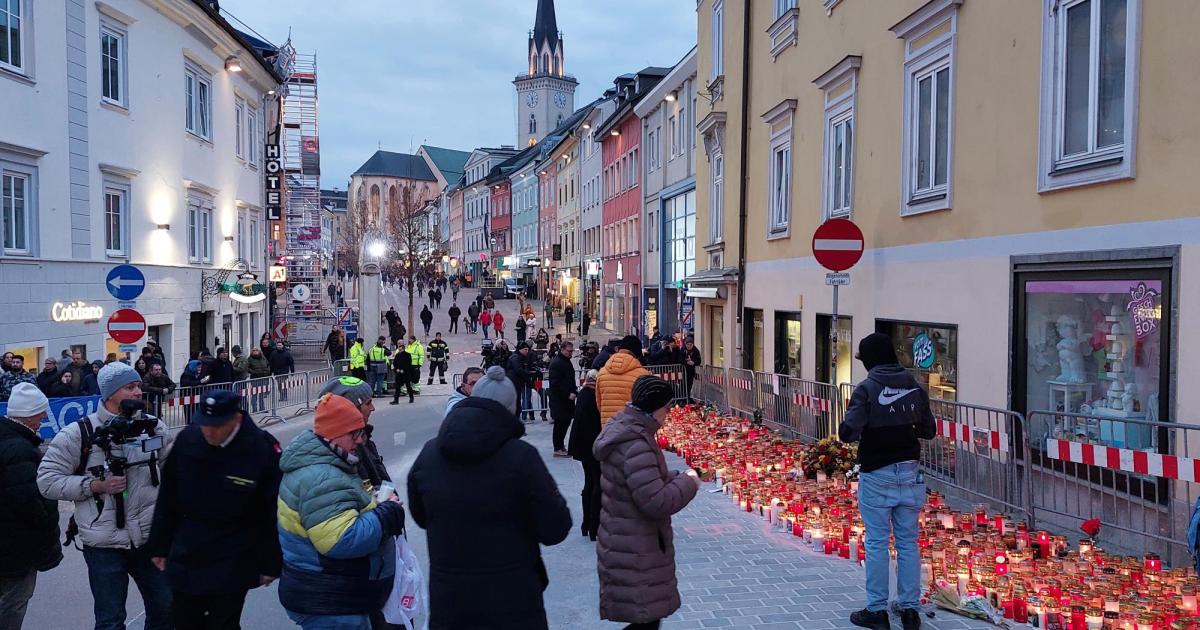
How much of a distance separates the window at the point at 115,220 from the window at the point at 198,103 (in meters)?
4.25

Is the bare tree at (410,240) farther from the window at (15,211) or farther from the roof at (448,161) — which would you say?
the roof at (448,161)

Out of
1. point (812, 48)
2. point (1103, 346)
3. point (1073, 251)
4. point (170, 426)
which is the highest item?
point (812, 48)

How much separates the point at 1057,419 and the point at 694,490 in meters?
4.52

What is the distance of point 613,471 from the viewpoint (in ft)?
14.7

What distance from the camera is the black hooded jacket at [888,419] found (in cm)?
575

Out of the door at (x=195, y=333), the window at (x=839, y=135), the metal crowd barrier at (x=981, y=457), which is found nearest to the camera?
the metal crowd barrier at (x=981, y=457)

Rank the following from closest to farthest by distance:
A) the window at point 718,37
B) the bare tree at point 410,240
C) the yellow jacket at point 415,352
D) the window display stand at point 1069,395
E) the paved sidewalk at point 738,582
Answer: the paved sidewalk at point 738,582 < the window display stand at point 1069,395 < the window at point 718,37 < the yellow jacket at point 415,352 < the bare tree at point 410,240

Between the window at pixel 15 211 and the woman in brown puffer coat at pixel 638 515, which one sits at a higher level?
the window at pixel 15 211

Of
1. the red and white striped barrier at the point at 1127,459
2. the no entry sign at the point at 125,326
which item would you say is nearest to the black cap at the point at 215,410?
the red and white striped barrier at the point at 1127,459

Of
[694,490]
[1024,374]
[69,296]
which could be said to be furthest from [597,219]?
[694,490]

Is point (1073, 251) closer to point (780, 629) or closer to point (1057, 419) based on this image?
point (1057, 419)

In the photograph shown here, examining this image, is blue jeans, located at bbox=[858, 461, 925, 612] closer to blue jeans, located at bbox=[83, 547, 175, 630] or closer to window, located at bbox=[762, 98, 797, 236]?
blue jeans, located at bbox=[83, 547, 175, 630]

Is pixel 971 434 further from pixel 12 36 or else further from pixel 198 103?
pixel 198 103

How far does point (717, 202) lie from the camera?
20219 mm
